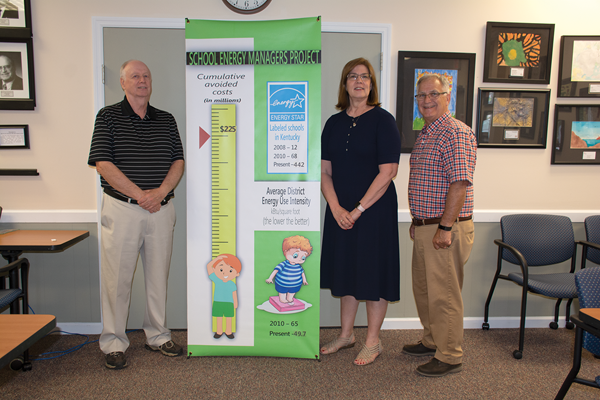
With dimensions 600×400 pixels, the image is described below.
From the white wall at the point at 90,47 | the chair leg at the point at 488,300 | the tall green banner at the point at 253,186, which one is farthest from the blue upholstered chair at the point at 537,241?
the tall green banner at the point at 253,186

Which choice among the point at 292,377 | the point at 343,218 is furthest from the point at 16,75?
the point at 292,377

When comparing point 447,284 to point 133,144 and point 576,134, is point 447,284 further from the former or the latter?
point 133,144

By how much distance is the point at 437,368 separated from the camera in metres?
2.15

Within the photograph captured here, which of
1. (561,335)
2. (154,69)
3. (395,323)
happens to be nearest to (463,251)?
(395,323)

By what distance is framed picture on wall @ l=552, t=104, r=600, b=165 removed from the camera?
9.23 ft

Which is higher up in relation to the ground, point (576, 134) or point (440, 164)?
point (576, 134)

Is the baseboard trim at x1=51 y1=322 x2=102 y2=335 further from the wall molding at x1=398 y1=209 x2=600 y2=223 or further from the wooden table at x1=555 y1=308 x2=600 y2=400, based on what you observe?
the wooden table at x1=555 y1=308 x2=600 y2=400

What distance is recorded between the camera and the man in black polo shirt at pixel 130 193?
2.18 metres

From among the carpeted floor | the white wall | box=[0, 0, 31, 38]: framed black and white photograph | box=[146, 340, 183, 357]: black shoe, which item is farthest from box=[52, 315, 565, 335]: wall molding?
box=[0, 0, 31, 38]: framed black and white photograph

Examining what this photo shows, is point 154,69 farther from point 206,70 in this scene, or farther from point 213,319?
point 213,319

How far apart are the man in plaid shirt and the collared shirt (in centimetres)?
165

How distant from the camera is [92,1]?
2562mm

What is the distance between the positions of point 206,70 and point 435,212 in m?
1.65

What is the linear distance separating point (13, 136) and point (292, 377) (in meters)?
2.67
